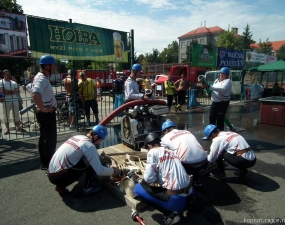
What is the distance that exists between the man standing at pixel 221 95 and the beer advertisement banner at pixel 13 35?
4.81m

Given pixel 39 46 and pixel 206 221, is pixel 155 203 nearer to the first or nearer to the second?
pixel 206 221

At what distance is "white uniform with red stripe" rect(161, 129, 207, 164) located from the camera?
3232 mm

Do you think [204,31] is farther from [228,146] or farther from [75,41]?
[228,146]

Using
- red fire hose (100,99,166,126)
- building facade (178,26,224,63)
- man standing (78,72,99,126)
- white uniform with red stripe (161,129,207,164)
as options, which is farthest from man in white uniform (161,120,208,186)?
building facade (178,26,224,63)

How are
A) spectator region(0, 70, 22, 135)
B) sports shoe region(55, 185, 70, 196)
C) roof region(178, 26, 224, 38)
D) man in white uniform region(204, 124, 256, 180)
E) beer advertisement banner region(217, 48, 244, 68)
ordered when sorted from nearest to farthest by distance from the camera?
sports shoe region(55, 185, 70, 196) < man in white uniform region(204, 124, 256, 180) < spectator region(0, 70, 22, 135) < beer advertisement banner region(217, 48, 244, 68) < roof region(178, 26, 224, 38)

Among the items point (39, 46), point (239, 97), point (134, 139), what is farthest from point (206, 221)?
point (239, 97)

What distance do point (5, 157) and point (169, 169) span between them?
4.26 m

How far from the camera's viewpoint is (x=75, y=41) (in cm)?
664

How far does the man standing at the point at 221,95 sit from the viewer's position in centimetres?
565

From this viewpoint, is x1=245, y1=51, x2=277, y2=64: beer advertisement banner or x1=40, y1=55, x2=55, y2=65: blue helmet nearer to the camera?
x1=40, y1=55, x2=55, y2=65: blue helmet

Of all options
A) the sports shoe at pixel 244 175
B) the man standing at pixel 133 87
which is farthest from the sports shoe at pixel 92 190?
the sports shoe at pixel 244 175

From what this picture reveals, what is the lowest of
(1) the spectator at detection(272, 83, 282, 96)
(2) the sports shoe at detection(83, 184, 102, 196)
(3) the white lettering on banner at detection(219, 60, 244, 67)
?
(2) the sports shoe at detection(83, 184, 102, 196)

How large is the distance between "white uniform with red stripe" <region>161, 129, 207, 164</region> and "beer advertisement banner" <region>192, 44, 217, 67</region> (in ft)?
27.1

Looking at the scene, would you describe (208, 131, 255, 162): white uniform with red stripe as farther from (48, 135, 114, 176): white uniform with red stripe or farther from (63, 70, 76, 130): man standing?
(63, 70, 76, 130): man standing
